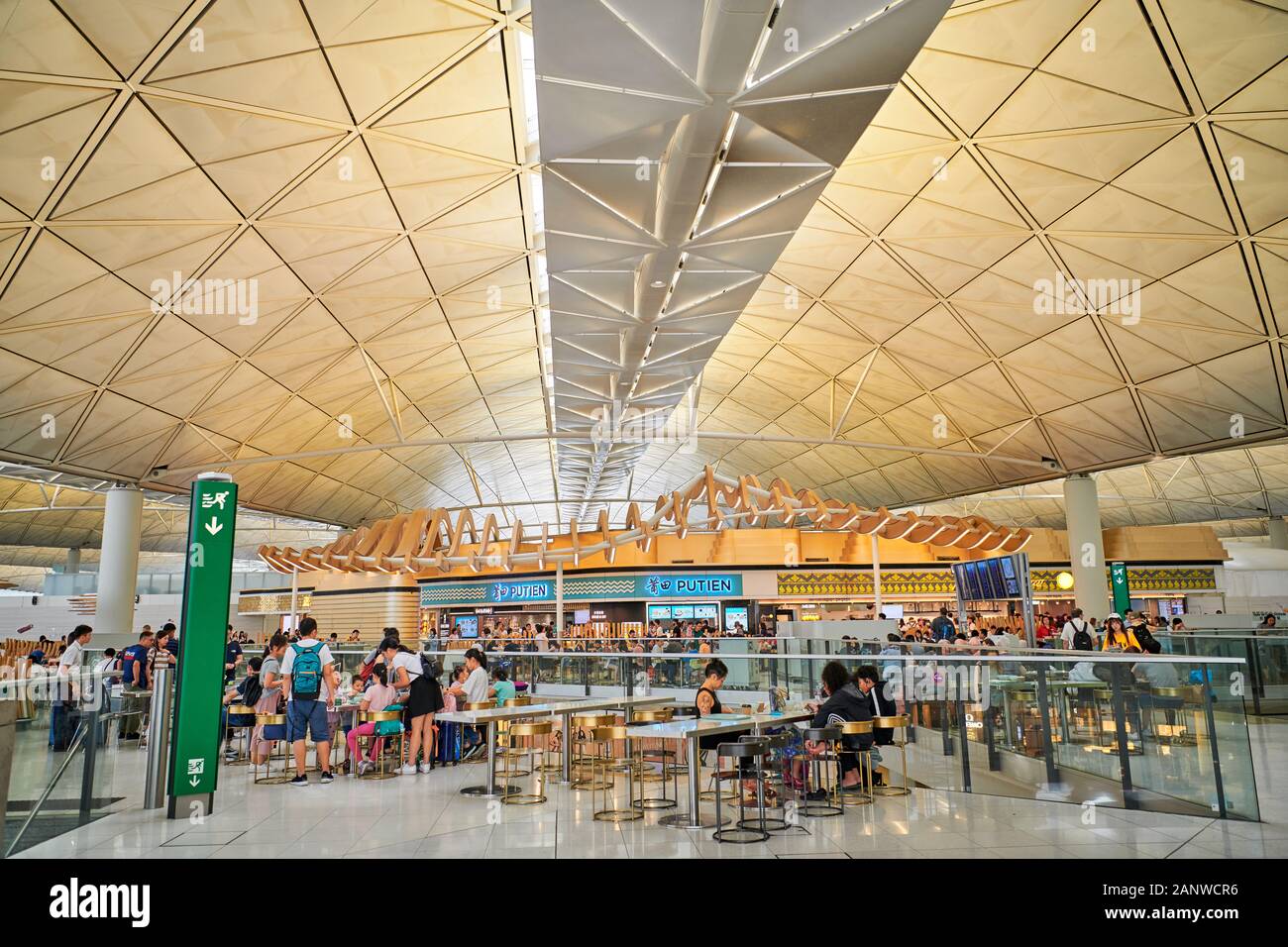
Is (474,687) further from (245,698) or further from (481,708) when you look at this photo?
(245,698)

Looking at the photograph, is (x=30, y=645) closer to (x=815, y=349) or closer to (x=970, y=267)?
(x=815, y=349)

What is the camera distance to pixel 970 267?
15.9 metres

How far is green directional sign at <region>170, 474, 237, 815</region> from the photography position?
306 inches

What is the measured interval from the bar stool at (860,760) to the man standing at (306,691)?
18.4 ft

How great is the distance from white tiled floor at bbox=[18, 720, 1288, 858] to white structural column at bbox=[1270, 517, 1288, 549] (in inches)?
1380

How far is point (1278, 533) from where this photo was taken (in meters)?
36.6

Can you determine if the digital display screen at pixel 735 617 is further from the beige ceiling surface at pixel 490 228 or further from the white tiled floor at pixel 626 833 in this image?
the white tiled floor at pixel 626 833

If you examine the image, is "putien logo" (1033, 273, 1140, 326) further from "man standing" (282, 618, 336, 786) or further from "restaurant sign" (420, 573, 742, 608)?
"restaurant sign" (420, 573, 742, 608)

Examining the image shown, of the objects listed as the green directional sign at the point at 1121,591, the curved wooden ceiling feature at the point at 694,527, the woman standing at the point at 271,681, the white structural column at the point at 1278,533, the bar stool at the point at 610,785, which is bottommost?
the bar stool at the point at 610,785

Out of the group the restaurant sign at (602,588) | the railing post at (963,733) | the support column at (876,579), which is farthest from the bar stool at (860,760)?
the support column at (876,579)

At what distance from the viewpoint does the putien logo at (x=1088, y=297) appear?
49.8 ft

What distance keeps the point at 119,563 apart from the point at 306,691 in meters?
15.2

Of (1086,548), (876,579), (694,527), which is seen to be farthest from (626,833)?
(876,579)
